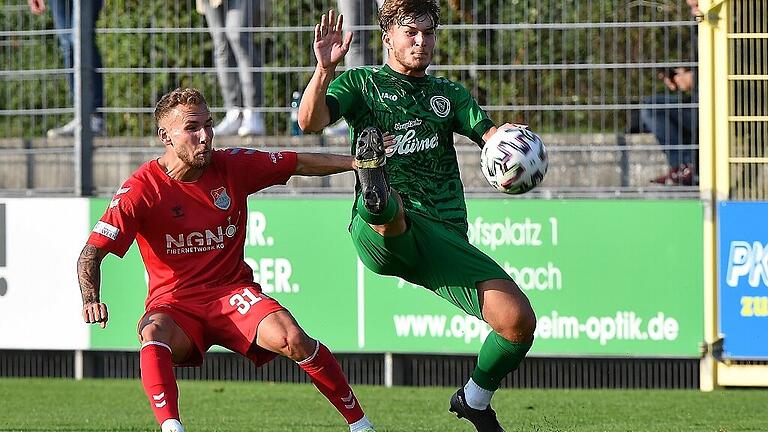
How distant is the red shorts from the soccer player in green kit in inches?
23.5

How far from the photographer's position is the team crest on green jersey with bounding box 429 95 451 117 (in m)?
7.32

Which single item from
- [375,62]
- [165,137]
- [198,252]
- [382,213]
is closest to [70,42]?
[375,62]

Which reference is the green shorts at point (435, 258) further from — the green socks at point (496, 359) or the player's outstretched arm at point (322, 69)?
the player's outstretched arm at point (322, 69)

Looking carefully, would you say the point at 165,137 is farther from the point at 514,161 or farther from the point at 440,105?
the point at 514,161

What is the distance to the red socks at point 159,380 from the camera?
22.6ft

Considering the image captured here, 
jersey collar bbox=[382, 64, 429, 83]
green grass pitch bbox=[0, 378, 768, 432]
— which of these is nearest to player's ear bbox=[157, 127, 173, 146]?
jersey collar bbox=[382, 64, 429, 83]

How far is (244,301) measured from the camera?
288 inches

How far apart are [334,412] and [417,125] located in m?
3.13

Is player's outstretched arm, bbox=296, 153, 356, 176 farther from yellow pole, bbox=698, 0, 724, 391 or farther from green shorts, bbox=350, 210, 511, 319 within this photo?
yellow pole, bbox=698, 0, 724, 391

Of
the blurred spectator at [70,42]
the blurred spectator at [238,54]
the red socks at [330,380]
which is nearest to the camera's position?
the red socks at [330,380]

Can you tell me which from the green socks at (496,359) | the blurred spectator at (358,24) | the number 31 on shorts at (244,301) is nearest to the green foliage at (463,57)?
the blurred spectator at (358,24)

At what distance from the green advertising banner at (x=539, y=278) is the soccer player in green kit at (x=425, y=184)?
141 inches

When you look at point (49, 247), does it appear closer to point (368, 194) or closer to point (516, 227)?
point (516, 227)

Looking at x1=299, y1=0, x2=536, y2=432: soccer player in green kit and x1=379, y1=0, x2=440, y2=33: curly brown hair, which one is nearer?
x1=299, y1=0, x2=536, y2=432: soccer player in green kit
